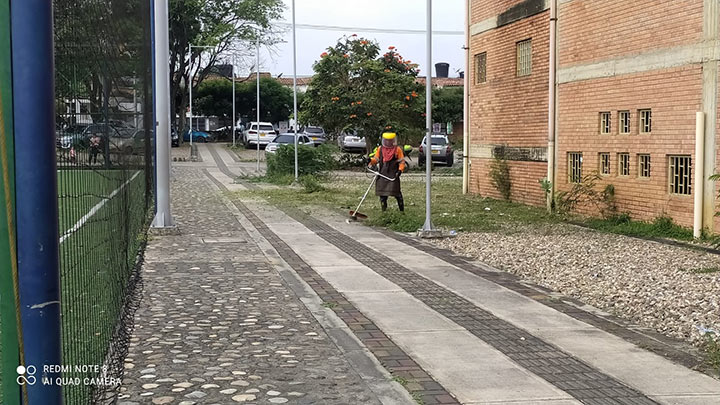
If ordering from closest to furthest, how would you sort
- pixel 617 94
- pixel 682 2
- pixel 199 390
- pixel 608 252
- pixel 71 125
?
pixel 71 125
pixel 199 390
pixel 608 252
pixel 682 2
pixel 617 94

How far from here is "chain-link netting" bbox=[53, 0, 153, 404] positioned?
3951 mm

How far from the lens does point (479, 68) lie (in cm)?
2192

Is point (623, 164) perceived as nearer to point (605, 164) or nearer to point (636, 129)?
point (605, 164)

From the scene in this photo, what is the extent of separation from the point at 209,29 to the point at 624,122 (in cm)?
4295

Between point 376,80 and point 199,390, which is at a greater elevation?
point 376,80

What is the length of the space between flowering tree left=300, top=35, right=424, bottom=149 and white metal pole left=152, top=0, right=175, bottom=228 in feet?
69.7

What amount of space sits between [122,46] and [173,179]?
76.3 feet

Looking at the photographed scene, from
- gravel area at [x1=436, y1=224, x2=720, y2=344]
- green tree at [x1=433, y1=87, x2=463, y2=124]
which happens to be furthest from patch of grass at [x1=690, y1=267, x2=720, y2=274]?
green tree at [x1=433, y1=87, x2=463, y2=124]

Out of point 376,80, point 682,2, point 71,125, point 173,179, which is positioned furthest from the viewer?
point 376,80

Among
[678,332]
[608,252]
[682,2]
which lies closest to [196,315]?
[678,332]

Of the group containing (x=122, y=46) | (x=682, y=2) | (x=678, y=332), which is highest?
(x=682, y=2)

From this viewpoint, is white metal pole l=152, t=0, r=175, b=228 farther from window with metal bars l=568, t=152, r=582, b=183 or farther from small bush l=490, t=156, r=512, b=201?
small bush l=490, t=156, r=512, b=201

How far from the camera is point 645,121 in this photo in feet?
46.4

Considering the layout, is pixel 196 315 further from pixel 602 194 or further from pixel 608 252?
pixel 602 194
